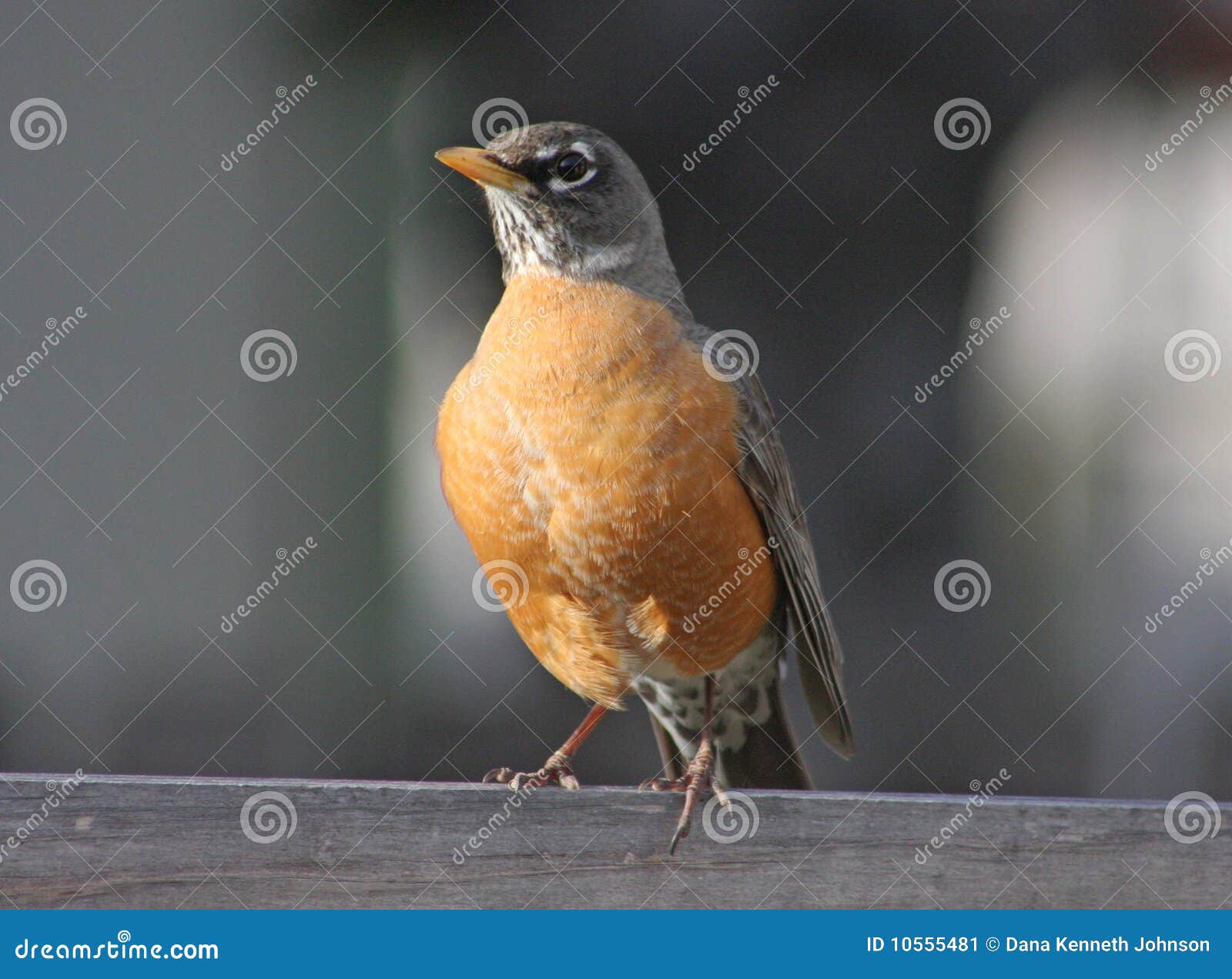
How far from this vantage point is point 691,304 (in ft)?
18.4


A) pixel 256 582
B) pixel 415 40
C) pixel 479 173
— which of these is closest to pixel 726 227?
pixel 415 40

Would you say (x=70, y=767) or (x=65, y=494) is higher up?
(x=65, y=494)

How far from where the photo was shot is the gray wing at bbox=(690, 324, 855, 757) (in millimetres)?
3020

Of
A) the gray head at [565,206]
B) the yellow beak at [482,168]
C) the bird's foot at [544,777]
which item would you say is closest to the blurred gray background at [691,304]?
the gray head at [565,206]

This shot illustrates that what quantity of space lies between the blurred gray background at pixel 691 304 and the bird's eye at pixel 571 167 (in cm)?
225

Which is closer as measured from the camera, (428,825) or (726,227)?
(428,825)

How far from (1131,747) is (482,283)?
10.8 feet

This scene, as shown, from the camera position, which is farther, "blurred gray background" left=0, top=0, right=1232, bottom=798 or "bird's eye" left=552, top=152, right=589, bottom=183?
"blurred gray background" left=0, top=0, right=1232, bottom=798

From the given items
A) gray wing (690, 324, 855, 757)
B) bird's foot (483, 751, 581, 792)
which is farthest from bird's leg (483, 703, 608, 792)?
gray wing (690, 324, 855, 757)

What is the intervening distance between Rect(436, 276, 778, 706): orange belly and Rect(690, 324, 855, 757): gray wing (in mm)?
A: 49

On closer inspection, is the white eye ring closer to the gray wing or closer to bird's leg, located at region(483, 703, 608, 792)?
the gray wing

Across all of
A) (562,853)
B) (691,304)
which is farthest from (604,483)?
(691,304)

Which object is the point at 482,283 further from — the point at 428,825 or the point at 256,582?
the point at 428,825

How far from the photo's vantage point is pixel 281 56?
538 centimetres
